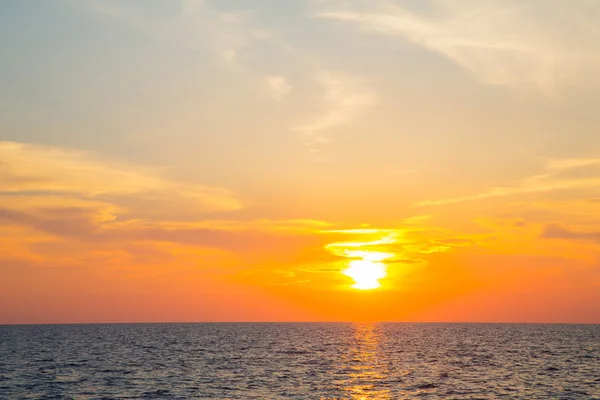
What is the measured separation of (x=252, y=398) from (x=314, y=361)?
40469mm

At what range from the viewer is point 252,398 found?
190ft

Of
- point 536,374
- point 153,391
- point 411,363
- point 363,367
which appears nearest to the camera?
point 153,391

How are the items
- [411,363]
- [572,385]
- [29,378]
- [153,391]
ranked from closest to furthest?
[153,391]
[572,385]
[29,378]
[411,363]

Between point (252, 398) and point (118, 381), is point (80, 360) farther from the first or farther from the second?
point (252, 398)

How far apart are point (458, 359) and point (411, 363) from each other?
14.0m

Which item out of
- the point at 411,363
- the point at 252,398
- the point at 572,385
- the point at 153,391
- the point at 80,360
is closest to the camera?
the point at 252,398

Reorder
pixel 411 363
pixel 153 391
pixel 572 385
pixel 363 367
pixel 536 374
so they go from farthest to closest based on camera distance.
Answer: pixel 411 363 < pixel 363 367 < pixel 536 374 < pixel 572 385 < pixel 153 391

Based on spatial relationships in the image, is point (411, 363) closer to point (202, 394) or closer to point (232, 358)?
point (232, 358)

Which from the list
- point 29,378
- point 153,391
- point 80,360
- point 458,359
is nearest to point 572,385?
point 458,359

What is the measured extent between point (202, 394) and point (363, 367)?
111 feet

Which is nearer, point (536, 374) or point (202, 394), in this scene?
point (202, 394)

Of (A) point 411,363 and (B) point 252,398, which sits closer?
(B) point 252,398

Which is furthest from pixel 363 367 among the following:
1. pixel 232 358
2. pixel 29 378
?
pixel 29 378

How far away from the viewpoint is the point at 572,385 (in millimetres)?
68938
